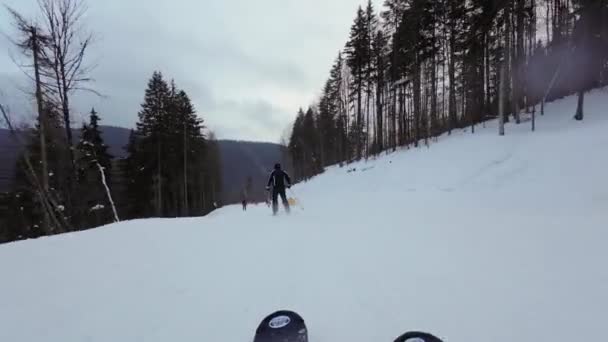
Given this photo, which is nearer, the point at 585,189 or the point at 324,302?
the point at 324,302

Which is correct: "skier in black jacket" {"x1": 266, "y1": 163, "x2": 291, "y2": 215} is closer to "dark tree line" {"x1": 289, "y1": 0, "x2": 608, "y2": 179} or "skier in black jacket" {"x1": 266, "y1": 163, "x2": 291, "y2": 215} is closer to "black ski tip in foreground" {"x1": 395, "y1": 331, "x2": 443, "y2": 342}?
"black ski tip in foreground" {"x1": 395, "y1": 331, "x2": 443, "y2": 342}

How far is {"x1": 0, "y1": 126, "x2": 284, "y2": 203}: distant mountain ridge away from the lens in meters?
15.8

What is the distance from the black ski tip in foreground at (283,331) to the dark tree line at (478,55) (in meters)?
22.1

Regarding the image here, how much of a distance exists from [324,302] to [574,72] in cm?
3129

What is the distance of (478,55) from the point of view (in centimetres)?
2645

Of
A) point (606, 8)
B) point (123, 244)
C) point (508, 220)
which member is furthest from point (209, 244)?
point (606, 8)

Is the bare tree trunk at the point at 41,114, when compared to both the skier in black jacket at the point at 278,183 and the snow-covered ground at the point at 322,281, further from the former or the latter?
the skier in black jacket at the point at 278,183

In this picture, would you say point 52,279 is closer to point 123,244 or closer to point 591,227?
point 123,244

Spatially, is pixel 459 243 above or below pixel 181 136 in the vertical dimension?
below

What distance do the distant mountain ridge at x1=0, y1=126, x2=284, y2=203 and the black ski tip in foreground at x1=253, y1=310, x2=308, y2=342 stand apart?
1327 centimetres

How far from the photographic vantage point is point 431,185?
1563 cm

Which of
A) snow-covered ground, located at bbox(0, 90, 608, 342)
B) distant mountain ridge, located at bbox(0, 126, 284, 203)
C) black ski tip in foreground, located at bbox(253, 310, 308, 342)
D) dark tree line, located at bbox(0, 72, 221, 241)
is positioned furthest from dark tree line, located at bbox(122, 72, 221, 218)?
black ski tip in foreground, located at bbox(253, 310, 308, 342)

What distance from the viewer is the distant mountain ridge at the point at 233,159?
623 inches

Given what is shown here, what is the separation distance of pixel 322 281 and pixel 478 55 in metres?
30.1
